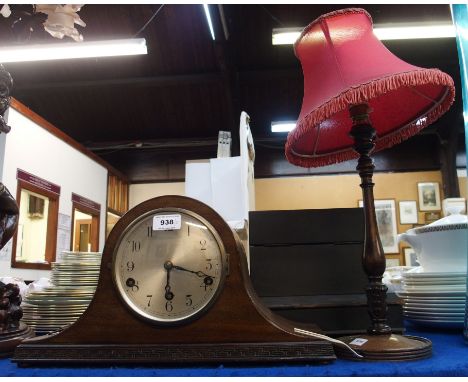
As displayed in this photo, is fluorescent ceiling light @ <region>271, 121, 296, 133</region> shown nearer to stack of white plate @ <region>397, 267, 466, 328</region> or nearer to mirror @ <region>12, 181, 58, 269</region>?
mirror @ <region>12, 181, 58, 269</region>

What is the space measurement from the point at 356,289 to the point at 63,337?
0.65 m

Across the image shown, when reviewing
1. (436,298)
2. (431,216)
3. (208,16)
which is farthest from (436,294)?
(431,216)

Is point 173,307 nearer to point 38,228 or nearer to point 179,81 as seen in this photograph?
point 38,228

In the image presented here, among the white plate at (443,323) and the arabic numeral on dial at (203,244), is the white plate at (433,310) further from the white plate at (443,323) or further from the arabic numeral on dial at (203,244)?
the arabic numeral on dial at (203,244)

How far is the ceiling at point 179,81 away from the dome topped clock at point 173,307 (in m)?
4.68

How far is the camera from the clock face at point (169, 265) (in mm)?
746

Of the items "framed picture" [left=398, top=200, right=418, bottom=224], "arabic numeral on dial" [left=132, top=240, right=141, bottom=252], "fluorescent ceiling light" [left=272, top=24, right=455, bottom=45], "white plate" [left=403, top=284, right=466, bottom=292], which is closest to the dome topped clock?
"arabic numeral on dial" [left=132, top=240, right=141, bottom=252]

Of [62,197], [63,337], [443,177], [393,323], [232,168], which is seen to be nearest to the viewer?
[63,337]

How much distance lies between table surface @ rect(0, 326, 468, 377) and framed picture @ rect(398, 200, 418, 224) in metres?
6.96

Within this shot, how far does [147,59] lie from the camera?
6133 millimetres

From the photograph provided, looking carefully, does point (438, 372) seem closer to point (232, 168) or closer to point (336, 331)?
point (336, 331)

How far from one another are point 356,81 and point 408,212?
7.06m

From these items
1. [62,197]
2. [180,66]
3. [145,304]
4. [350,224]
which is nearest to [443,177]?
[180,66]

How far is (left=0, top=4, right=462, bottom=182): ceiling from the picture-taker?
18.1 feet
